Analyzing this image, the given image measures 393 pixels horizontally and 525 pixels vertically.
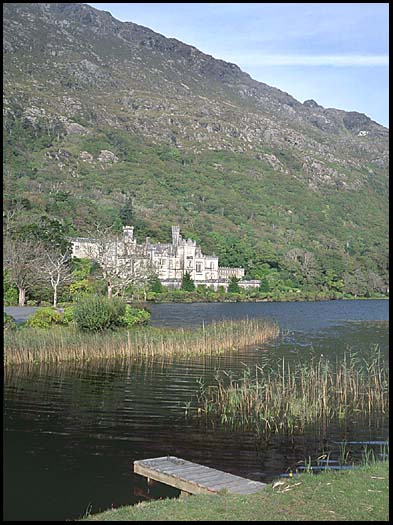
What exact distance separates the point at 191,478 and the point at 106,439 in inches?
129

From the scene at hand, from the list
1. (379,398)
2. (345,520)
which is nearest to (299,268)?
(379,398)

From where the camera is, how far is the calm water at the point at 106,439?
8367 mm

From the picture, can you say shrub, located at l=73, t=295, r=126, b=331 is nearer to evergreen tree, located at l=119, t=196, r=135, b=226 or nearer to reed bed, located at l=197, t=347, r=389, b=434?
reed bed, located at l=197, t=347, r=389, b=434

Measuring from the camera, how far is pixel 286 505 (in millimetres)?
6574

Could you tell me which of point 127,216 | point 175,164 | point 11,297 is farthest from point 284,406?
point 175,164

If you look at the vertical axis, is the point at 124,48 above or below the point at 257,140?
above

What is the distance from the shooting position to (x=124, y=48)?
7795 inches

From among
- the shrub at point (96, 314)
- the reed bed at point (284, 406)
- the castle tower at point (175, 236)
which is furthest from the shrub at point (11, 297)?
the castle tower at point (175, 236)

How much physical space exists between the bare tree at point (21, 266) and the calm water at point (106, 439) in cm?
1892

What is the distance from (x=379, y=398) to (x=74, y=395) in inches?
264

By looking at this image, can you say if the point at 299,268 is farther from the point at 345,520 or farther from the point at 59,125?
the point at 345,520

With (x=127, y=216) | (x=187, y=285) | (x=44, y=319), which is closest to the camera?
(x=44, y=319)

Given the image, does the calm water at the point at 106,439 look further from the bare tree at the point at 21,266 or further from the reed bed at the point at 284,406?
the bare tree at the point at 21,266

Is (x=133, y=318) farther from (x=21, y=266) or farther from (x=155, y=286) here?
(x=155, y=286)
